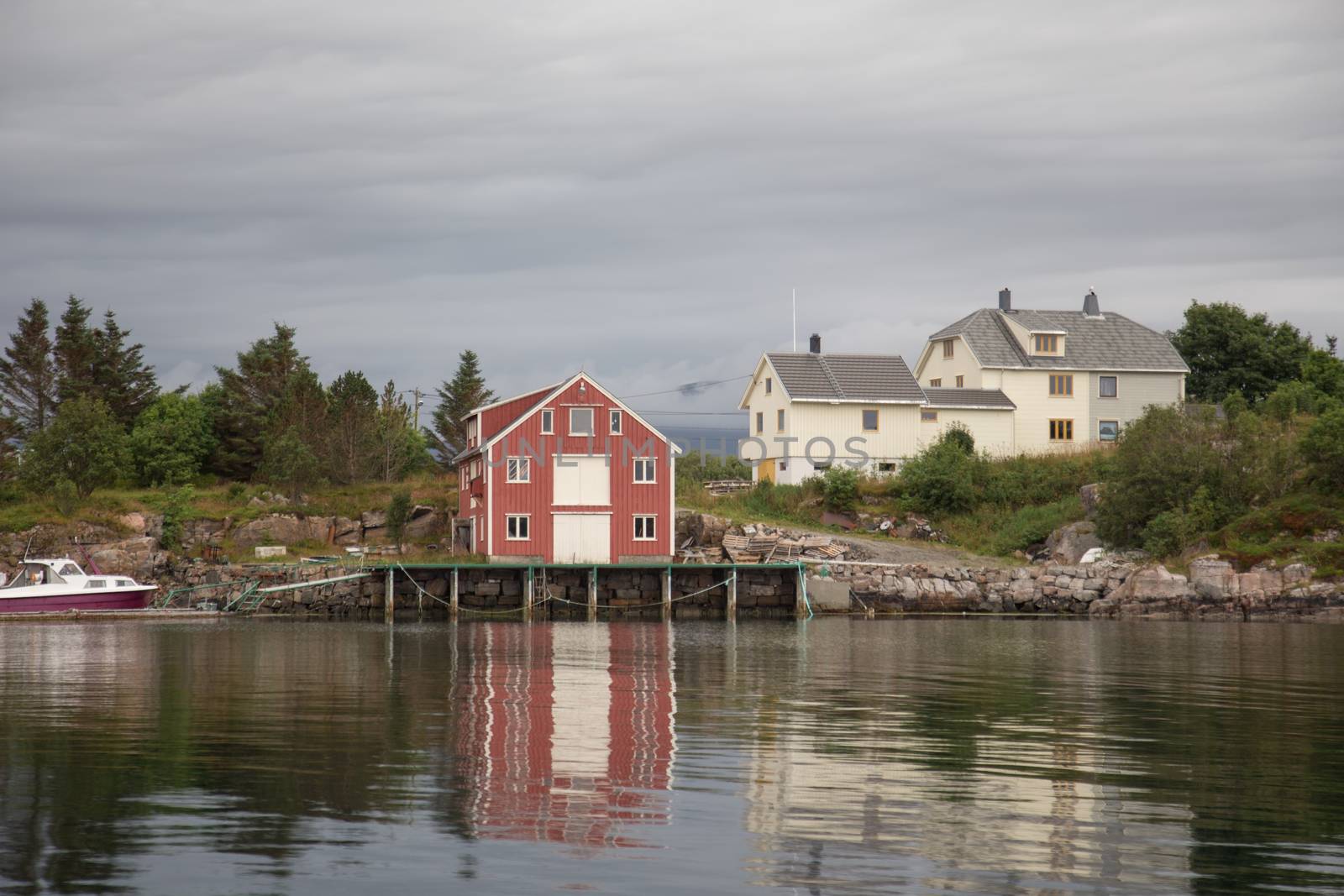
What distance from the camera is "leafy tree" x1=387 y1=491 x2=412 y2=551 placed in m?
63.0

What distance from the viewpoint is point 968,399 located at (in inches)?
2773

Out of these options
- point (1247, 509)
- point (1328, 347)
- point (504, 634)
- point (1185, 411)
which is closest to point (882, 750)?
point (504, 634)

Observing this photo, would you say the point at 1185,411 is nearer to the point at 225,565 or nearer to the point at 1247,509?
the point at 1247,509

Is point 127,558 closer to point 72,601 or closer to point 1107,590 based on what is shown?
point 72,601

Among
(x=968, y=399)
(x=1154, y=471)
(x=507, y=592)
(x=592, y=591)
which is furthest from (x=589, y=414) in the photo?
(x=1154, y=471)

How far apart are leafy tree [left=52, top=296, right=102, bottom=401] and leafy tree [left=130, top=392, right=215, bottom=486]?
420 centimetres

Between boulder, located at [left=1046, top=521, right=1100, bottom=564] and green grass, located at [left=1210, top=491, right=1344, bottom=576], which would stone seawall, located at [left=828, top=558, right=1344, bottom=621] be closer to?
green grass, located at [left=1210, top=491, right=1344, bottom=576]

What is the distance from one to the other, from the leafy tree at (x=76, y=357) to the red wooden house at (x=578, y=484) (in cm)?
2972

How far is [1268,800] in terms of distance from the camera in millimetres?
14695

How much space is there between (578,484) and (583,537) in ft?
7.04

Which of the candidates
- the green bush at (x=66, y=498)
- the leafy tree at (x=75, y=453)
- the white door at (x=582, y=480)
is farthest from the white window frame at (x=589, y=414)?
the leafy tree at (x=75, y=453)

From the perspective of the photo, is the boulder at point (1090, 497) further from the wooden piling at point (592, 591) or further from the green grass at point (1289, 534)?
the wooden piling at point (592, 591)

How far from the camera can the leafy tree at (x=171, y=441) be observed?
68.2 m

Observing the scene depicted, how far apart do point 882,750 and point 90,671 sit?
19.0 meters
